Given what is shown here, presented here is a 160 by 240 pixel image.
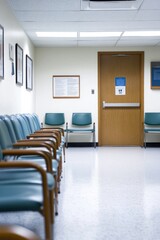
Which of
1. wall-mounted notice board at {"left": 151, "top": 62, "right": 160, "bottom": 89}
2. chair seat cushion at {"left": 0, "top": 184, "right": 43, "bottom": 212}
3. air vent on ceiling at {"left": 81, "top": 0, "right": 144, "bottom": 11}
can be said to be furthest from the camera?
wall-mounted notice board at {"left": 151, "top": 62, "right": 160, "bottom": 89}

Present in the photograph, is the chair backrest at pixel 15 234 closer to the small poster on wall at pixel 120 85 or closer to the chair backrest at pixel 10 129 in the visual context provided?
the chair backrest at pixel 10 129

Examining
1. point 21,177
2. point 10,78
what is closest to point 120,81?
point 10,78

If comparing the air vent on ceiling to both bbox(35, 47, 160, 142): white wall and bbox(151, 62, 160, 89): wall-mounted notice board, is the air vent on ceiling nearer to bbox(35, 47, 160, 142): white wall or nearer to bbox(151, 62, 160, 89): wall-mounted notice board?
bbox(35, 47, 160, 142): white wall

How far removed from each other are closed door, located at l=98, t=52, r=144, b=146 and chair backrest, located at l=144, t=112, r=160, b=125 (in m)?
0.26

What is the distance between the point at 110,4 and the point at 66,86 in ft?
10.1

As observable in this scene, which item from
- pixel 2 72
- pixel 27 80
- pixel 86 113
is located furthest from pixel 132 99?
pixel 2 72

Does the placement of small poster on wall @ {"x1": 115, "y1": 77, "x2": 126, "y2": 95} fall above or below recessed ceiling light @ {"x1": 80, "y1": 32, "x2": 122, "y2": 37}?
below

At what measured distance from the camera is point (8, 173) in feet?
6.58

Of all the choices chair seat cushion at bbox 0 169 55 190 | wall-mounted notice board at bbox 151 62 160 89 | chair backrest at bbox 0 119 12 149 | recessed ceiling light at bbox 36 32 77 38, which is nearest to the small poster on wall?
wall-mounted notice board at bbox 151 62 160 89

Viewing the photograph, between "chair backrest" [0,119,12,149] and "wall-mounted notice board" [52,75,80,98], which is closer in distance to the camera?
"chair backrest" [0,119,12,149]

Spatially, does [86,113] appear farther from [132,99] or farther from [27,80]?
[27,80]

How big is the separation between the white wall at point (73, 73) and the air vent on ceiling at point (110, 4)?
8.70 ft

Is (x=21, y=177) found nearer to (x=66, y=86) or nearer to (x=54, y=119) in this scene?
(x=54, y=119)

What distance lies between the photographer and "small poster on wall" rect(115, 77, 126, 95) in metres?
6.97
